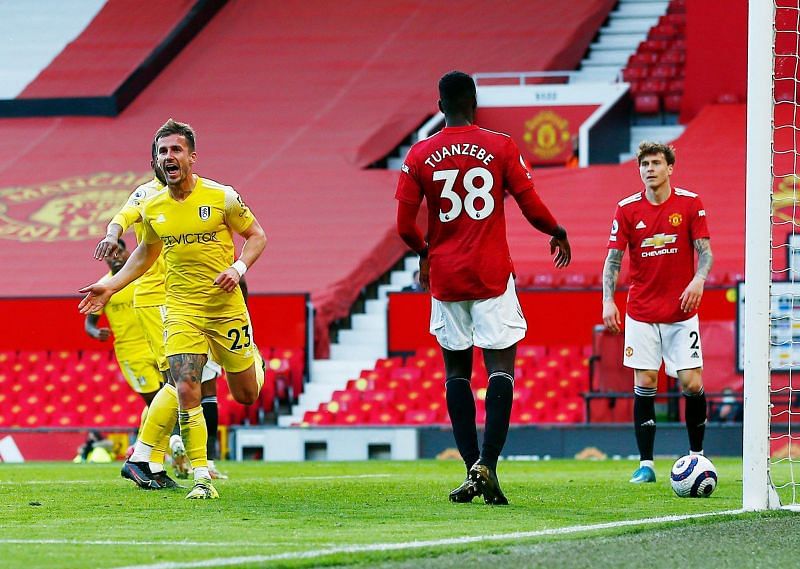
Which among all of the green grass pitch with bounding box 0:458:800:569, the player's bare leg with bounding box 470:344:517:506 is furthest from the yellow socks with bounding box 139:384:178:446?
the player's bare leg with bounding box 470:344:517:506

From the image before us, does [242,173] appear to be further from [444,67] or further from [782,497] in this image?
[782,497]

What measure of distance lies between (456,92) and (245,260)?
1.32m

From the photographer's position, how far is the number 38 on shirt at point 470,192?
689cm

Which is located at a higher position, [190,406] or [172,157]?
[172,157]

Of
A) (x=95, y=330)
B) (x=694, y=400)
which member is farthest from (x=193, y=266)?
(x=95, y=330)

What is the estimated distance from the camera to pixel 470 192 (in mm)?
6918

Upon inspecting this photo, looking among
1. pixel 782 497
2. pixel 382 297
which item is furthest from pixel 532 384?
pixel 782 497

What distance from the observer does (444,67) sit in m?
25.7

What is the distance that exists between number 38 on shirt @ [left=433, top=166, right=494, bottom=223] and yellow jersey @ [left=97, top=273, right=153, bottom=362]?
478cm

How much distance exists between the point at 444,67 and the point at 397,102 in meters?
1.09

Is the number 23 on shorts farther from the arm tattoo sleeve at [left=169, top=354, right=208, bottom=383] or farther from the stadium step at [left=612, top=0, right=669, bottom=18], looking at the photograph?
the stadium step at [left=612, top=0, right=669, bottom=18]

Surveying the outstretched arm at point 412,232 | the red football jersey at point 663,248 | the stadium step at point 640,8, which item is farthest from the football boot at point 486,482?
the stadium step at point 640,8

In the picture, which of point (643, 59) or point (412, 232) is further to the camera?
point (643, 59)

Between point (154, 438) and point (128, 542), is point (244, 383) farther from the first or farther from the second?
point (128, 542)
